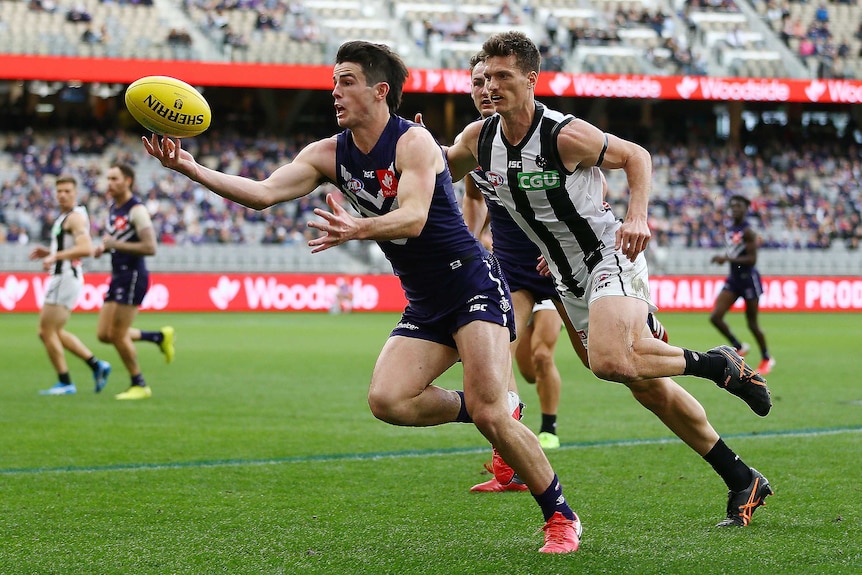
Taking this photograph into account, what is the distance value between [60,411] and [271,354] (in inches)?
272

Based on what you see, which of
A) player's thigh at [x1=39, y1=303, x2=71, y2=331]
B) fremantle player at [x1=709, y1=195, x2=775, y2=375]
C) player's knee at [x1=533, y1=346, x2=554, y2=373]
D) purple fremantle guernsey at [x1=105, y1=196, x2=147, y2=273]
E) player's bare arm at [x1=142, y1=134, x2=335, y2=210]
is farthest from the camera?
fremantle player at [x1=709, y1=195, x2=775, y2=375]

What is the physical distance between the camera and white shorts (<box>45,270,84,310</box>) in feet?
39.1

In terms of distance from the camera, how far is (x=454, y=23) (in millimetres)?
38062

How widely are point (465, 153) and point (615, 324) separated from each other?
47.1 inches

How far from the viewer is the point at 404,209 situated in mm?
4746

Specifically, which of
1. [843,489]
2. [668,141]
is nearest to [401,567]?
[843,489]

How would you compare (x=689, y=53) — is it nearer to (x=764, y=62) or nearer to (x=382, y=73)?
(x=764, y=62)

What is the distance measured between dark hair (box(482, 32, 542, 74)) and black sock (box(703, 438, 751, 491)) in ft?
6.91

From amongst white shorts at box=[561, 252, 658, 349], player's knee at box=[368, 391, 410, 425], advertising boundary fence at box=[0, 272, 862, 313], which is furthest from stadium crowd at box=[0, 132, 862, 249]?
player's knee at box=[368, 391, 410, 425]

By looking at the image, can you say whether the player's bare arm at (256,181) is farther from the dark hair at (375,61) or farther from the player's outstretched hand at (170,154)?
the dark hair at (375,61)

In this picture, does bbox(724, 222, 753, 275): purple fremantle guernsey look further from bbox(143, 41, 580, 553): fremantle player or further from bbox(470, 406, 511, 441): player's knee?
bbox(470, 406, 511, 441): player's knee

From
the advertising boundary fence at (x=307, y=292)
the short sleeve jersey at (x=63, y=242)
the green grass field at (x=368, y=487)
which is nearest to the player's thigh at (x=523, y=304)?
the green grass field at (x=368, y=487)

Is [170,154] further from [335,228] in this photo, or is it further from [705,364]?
[705,364]

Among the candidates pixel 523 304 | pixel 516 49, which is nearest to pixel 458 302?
pixel 516 49
